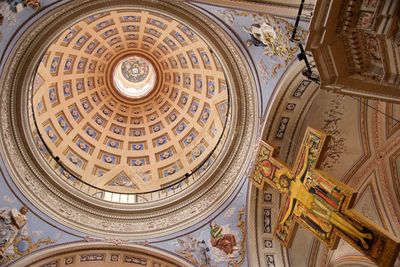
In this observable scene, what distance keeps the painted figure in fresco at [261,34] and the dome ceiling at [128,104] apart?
4268 mm

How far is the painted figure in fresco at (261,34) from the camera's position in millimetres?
10828

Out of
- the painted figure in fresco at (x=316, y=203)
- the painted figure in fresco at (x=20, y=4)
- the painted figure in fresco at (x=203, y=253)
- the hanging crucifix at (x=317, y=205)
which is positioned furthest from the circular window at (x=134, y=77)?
the painted figure in fresco at (x=316, y=203)

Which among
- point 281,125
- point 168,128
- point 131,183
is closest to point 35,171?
point 131,183

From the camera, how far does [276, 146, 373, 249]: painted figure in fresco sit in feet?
29.9

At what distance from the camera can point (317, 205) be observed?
396 inches

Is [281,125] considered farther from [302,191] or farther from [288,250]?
[288,250]

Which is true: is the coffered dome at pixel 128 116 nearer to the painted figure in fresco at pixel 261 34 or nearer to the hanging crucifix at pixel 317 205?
the painted figure in fresco at pixel 261 34

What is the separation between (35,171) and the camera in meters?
14.1

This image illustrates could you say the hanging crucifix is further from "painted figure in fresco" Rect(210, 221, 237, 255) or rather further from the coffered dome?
"painted figure in fresco" Rect(210, 221, 237, 255)

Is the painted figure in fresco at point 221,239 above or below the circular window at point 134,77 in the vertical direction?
below

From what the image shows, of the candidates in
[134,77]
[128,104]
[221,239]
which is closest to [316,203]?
[221,239]

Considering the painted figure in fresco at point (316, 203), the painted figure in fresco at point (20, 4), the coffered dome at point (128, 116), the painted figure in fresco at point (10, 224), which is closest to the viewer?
the painted figure in fresco at point (316, 203)

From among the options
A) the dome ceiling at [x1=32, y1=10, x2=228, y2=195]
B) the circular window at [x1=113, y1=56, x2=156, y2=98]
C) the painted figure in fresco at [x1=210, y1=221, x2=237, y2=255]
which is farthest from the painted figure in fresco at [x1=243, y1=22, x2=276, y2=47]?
the circular window at [x1=113, y1=56, x2=156, y2=98]

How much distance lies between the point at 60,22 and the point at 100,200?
19.8ft
